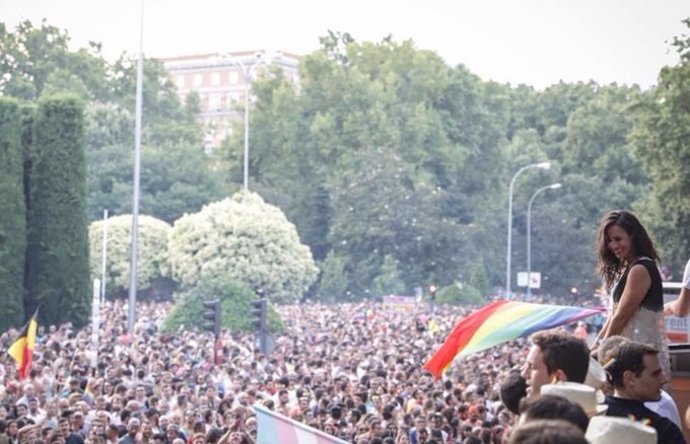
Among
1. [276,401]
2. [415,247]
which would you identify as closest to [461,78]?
[415,247]

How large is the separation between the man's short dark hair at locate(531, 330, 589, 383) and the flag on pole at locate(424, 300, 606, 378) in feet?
24.5

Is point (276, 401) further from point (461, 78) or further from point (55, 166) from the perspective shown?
point (461, 78)

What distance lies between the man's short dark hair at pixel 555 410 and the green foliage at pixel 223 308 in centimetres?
3889

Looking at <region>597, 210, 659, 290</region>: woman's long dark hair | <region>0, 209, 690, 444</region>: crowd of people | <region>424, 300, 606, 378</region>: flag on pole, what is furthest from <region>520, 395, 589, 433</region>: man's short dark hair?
<region>424, 300, 606, 378</region>: flag on pole

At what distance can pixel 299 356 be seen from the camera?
30.5 meters

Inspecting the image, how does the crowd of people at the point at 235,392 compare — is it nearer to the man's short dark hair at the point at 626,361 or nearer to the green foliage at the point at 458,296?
the man's short dark hair at the point at 626,361

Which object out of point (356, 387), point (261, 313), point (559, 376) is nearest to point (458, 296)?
point (261, 313)

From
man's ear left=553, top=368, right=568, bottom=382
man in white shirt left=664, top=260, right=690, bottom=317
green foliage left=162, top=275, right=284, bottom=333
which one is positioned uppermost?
man in white shirt left=664, top=260, right=690, bottom=317

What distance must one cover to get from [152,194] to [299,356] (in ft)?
183

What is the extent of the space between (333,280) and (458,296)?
7587 millimetres

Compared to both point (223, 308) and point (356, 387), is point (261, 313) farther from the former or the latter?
point (356, 387)

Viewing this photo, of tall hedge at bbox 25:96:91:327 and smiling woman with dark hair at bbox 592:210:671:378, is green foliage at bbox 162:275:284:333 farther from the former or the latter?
smiling woman with dark hair at bbox 592:210:671:378

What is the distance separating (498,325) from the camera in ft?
45.0

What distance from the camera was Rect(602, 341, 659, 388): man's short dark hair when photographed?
619 centimetres
